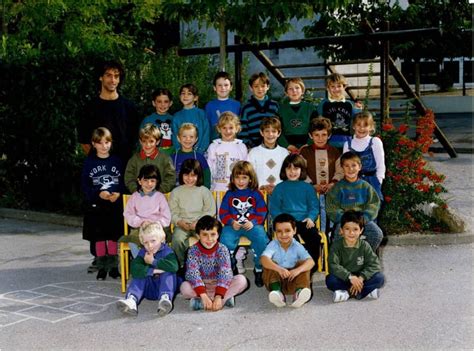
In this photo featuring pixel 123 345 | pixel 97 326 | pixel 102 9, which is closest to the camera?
pixel 123 345

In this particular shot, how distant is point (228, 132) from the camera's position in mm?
7723

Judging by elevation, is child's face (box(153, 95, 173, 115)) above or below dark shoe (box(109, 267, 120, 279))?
above

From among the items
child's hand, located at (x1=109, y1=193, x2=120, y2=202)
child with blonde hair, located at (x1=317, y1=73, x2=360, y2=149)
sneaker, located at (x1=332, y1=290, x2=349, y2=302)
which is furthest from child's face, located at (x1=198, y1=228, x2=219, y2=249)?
child with blonde hair, located at (x1=317, y1=73, x2=360, y2=149)

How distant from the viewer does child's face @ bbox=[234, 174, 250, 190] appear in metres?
7.25

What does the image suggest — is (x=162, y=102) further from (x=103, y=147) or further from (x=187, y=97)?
(x=103, y=147)

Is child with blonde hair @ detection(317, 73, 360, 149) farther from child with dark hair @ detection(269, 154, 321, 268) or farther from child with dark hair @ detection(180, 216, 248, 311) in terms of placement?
child with dark hair @ detection(180, 216, 248, 311)

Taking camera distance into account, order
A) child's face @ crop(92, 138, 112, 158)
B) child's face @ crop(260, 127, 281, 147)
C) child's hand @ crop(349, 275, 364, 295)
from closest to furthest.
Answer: child's hand @ crop(349, 275, 364, 295), child's face @ crop(92, 138, 112, 158), child's face @ crop(260, 127, 281, 147)

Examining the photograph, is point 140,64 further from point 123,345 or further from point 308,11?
point 123,345

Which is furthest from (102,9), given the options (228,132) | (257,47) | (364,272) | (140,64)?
(364,272)

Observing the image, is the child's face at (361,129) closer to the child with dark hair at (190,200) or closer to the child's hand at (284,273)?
the child with dark hair at (190,200)

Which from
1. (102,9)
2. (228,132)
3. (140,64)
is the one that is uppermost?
(102,9)

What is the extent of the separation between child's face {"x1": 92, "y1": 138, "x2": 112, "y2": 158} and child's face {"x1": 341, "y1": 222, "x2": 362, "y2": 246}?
236 centimetres

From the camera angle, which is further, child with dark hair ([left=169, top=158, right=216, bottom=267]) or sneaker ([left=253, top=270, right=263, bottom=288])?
child with dark hair ([left=169, top=158, right=216, bottom=267])

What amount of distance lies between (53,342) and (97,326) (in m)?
0.43
